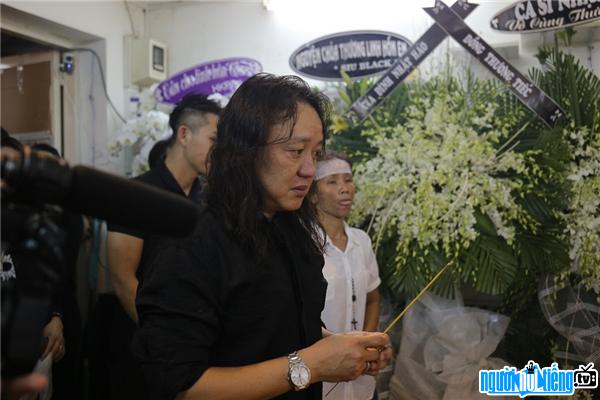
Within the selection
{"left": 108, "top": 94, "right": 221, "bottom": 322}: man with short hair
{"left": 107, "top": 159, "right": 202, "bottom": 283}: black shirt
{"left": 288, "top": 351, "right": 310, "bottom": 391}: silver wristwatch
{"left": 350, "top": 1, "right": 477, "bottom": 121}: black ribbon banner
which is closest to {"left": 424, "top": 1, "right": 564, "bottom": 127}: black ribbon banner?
{"left": 350, "top": 1, "right": 477, "bottom": 121}: black ribbon banner

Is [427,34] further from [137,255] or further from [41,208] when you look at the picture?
[41,208]

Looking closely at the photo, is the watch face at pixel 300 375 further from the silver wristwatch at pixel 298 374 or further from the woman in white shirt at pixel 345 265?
the woman in white shirt at pixel 345 265

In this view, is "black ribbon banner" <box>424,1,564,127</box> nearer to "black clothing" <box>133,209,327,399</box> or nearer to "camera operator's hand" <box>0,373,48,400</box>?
"black clothing" <box>133,209,327,399</box>

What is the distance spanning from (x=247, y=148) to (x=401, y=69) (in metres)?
1.36

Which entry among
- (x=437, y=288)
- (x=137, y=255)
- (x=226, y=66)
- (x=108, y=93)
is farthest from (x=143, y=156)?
(x=437, y=288)

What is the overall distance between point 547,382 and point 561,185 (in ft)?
2.42

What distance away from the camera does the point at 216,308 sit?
0.92m


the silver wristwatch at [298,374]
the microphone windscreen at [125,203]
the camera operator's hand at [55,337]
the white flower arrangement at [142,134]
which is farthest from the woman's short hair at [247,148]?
the white flower arrangement at [142,134]

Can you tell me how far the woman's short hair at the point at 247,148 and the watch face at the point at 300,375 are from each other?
21 cm

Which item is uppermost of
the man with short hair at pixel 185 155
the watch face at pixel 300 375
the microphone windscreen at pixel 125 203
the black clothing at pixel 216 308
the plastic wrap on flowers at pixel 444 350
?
the man with short hair at pixel 185 155

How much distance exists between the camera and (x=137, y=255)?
1867 mm

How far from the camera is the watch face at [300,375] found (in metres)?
0.92

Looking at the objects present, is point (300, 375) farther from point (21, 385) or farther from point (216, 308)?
point (21, 385)

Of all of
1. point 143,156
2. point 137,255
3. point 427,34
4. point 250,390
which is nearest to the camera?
point 250,390
